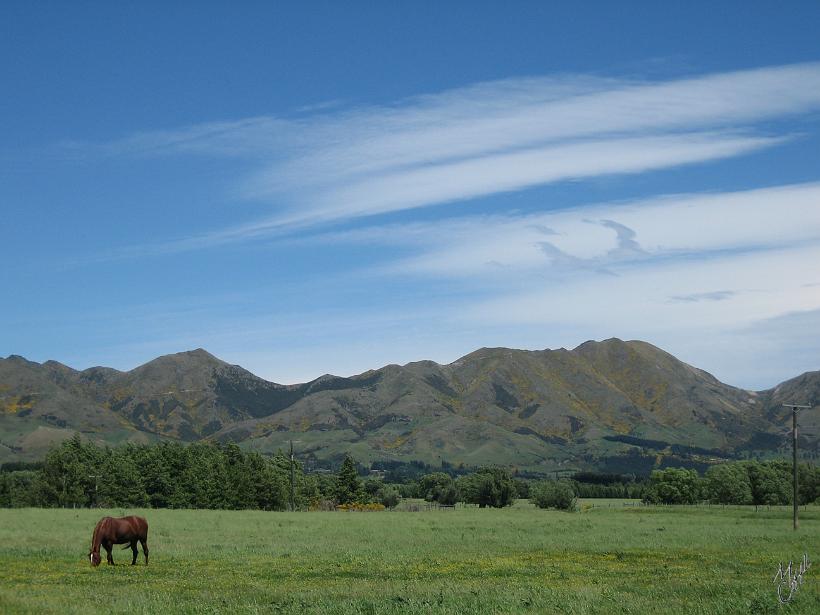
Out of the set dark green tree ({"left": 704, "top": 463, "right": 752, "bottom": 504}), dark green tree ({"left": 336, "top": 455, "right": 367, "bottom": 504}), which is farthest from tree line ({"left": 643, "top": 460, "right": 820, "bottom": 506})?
dark green tree ({"left": 336, "top": 455, "right": 367, "bottom": 504})

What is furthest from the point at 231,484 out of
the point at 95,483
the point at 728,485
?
the point at 728,485

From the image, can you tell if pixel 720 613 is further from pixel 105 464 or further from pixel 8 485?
pixel 8 485

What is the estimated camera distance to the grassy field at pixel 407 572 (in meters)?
24.5

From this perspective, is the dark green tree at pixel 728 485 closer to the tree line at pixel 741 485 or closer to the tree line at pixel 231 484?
the tree line at pixel 741 485

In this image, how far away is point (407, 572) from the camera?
35062mm

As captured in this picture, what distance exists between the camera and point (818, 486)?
15450 centimetres

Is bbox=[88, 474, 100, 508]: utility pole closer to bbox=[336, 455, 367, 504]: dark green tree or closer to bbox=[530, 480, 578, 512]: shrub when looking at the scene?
bbox=[336, 455, 367, 504]: dark green tree

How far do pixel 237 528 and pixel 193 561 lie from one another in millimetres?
27565

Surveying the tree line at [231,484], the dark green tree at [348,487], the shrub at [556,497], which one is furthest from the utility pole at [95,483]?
the shrub at [556,497]

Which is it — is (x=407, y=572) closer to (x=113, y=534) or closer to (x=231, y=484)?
(x=113, y=534)

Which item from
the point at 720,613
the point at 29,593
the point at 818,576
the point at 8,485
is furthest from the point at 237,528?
the point at 8,485

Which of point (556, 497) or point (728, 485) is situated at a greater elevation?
point (556, 497)

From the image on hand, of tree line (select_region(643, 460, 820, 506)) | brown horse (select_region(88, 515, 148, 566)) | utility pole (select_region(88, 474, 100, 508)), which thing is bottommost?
tree line (select_region(643, 460, 820, 506))

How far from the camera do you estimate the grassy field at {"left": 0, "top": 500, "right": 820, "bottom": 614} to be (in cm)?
2447
